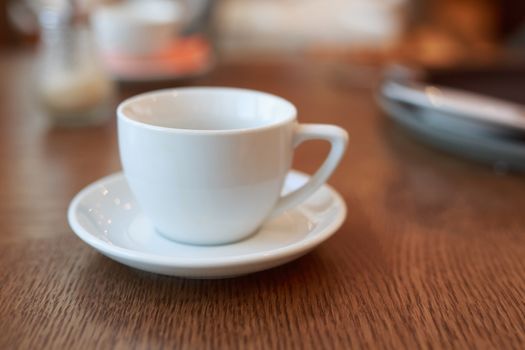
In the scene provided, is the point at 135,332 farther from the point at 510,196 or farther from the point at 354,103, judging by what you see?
the point at 354,103

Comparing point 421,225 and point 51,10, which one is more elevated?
point 51,10

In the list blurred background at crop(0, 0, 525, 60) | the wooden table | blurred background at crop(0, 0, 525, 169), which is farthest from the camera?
blurred background at crop(0, 0, 525, 60)

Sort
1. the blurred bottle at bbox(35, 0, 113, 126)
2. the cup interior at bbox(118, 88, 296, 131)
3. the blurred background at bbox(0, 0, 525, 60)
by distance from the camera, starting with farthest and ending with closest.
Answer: the blurred background at bbox(0, 0, 525, 60)
the blurred bottle at bbox(35, 0, 113, 126)
the cup interior at bbox(118, 88, 296, 131)

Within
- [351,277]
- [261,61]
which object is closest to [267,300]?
[351,277]

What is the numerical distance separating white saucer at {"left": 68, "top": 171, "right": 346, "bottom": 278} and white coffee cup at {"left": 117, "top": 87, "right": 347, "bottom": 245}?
0.05ft

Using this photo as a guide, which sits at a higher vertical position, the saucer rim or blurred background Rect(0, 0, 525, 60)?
the saucer rim

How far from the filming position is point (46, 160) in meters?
0.67

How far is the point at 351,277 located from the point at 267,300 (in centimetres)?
7

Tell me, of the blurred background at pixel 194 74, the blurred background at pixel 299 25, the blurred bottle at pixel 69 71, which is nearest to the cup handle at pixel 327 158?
the blurred background at pixel 194 74

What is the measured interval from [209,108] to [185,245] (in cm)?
12

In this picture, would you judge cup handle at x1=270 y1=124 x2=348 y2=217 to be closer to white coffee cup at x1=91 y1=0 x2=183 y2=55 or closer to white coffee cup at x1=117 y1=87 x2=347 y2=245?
white coffee cup at x1=117 y1=87 x2=347 y2=245

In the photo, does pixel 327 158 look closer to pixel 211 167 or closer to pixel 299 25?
pixel 211 167

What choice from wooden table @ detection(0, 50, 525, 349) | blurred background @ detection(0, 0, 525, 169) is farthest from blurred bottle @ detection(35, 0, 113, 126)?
wooden table @ detection(0, 50, 525, 349)

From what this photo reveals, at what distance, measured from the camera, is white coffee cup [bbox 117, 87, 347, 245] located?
0.41 metres
